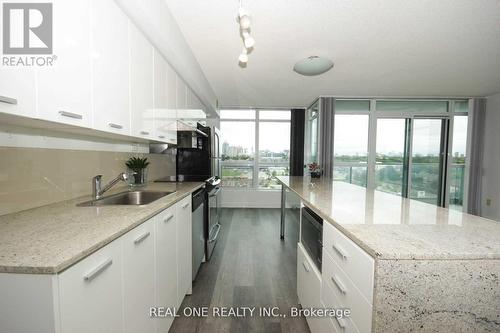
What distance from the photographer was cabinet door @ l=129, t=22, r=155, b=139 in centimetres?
155

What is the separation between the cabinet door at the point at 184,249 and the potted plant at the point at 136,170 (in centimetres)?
64

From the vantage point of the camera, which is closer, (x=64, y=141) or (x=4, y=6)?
(x=4, y=6)

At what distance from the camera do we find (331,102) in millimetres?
4227

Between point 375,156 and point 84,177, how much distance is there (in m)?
4.87

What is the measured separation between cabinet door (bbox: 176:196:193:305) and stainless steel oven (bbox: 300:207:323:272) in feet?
3.20

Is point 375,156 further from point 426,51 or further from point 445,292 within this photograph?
point 445,292

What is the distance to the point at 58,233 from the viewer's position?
0.82 metres

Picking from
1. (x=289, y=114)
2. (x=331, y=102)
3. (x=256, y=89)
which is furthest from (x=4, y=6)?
(x=289, y=114)

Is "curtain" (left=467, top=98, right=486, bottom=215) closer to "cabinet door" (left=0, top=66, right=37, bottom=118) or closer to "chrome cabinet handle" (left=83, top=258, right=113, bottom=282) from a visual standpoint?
"chrome cabinet handle" (left=83, top=258, right=113, bottom=282)

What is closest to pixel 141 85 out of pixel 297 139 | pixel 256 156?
pixel 256 156

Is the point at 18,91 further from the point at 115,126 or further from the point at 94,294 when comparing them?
the point at 94,294

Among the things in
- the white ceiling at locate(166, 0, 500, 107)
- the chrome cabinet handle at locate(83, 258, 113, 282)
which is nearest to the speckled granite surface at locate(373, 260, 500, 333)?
the chrome cabinet handle at locate(83, 258, 113, 282)

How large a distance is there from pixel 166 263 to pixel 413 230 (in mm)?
1396

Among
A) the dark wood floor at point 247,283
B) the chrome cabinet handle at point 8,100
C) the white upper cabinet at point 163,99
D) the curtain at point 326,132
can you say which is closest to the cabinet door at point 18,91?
the chrome cabinet handle at point 8,100
